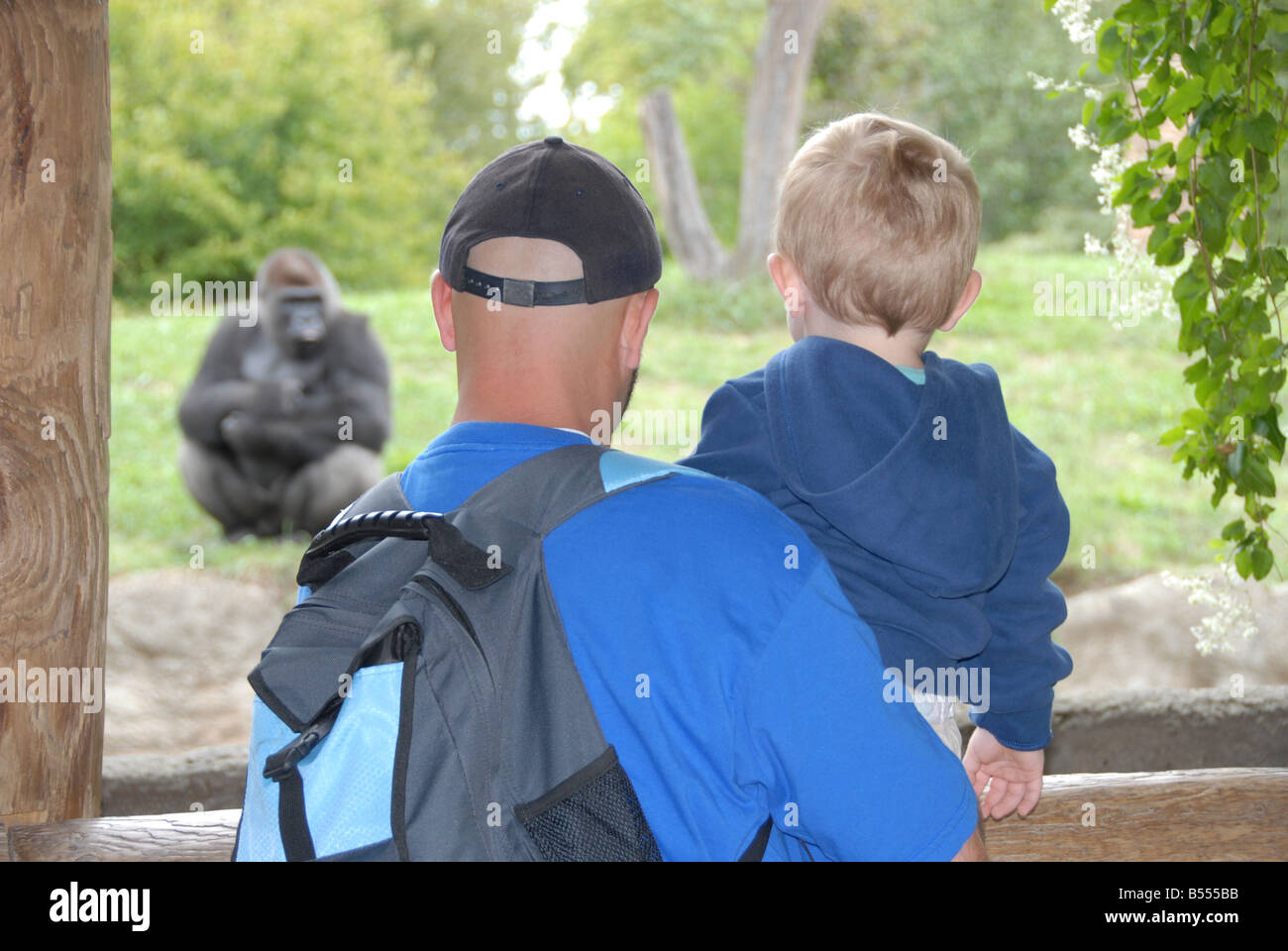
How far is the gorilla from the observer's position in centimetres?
543

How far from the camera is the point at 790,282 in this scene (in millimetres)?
1369

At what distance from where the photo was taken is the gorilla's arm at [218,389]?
5430 millimetres

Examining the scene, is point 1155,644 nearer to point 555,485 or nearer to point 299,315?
point 555,485

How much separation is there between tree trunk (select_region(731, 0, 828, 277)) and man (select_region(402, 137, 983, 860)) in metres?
7.66

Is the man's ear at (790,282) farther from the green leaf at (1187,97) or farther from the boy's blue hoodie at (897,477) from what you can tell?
the green leaf at (1187,97)

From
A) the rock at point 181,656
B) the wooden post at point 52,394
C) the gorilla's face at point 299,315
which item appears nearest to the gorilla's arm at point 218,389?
the gorilla's face at point 299,315

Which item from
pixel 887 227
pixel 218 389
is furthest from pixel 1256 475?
pixel 218 389

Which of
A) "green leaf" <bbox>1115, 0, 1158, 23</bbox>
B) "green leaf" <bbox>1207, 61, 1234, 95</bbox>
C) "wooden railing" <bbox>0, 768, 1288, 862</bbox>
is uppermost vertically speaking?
"green leaf" <bbox>1115, 0, 1158, 23</bbox>

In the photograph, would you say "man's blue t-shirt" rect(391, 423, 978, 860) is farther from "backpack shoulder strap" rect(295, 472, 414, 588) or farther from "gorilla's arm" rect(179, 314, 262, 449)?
"gorilla's arm" rect(179, 314, 262, 449)


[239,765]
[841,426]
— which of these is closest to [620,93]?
[239,765]

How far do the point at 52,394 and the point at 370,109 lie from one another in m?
11.7

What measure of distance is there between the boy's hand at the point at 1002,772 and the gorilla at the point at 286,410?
168 inches

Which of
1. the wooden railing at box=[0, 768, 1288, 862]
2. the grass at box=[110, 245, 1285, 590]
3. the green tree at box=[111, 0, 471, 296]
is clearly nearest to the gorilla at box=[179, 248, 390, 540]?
the grass at box=[110, 245, 1285, 590]
